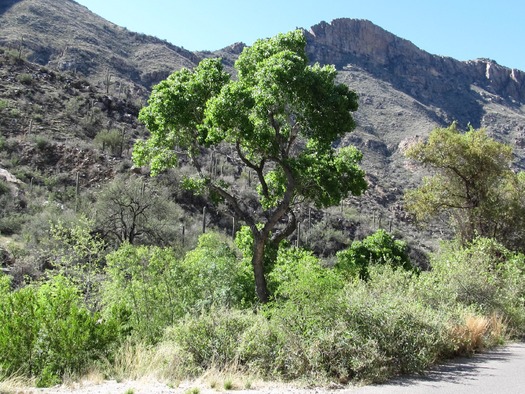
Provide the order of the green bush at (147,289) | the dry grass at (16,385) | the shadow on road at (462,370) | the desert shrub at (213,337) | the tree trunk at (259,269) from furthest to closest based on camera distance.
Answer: the tree trunk at (259,269)
the green bush at (147,289)
the desert shrub at (213,337)
the shadow on road at (462,370)
the dry grass at (16,385)

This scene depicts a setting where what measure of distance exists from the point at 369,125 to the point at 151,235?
5454 centimetres

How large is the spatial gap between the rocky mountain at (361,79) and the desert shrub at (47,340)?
122ft

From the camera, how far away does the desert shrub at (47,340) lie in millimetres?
7879

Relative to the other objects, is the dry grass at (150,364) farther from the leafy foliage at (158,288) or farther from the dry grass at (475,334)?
the dry grass at (475,334)

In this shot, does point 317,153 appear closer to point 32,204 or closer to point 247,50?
point 247,50

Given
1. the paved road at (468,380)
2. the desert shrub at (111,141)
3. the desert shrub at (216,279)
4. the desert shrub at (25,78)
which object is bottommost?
the desert shrub at (216,279)

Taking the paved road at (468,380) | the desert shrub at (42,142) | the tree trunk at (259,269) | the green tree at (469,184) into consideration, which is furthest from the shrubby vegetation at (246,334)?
the desert shrub at (42,142)

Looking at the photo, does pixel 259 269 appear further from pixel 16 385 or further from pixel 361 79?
pixel 361 79

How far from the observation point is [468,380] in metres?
7.29

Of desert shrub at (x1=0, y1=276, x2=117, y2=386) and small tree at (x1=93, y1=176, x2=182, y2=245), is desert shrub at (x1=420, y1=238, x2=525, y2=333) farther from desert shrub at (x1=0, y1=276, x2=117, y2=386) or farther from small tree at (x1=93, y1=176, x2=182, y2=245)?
small tree at (x1=93, y1=176, x2=182, y2=245)

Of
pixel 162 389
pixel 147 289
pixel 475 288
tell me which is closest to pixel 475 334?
pixel 475 288

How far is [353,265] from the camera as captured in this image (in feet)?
47.8

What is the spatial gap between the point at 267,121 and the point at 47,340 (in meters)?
6.44

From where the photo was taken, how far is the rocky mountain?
54656 millimetres
